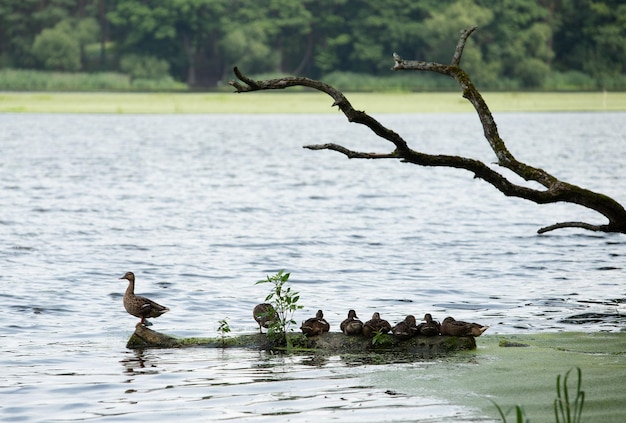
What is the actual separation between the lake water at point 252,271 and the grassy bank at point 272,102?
6157 centimetres

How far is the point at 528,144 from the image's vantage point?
6384cm

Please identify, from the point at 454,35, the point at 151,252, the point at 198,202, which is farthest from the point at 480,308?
the point at 454,35

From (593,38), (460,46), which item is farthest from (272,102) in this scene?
(460,46)

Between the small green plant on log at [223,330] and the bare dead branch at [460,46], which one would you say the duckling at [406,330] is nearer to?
the small green plant on log at [223,330]

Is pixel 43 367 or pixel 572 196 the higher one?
pixel 572 196

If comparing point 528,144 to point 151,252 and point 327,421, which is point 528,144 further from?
point 327,421

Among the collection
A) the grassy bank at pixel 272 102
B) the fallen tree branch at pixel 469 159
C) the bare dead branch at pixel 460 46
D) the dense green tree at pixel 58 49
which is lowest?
the fallen tree branch at pixel 469 159

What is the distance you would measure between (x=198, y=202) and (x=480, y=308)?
18.9 m

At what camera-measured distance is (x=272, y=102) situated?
116875 millimetres

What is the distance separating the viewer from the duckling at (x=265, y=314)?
1191 cm

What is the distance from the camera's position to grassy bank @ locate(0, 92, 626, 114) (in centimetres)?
10975

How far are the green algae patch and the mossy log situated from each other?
0.79 feet

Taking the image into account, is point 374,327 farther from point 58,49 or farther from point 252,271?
point 58,49

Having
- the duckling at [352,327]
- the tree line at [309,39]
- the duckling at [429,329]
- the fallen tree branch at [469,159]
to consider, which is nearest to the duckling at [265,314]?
the duckling at [352,327]
